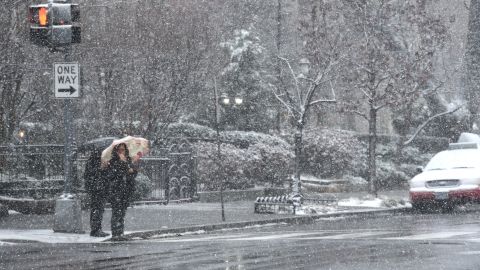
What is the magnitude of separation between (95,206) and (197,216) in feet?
17.3

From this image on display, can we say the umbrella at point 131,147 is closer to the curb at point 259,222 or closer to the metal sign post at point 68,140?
the metal sign post at point 68,140

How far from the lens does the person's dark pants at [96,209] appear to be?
14484mm

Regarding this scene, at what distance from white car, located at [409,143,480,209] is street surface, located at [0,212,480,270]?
5809 mm

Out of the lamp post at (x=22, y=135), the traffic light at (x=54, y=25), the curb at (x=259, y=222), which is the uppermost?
the traffic light at (x=54, y=25)

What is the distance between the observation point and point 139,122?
1025 inches

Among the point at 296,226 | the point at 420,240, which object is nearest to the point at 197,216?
the point at 296,226

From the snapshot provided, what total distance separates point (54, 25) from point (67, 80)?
990 millimetres

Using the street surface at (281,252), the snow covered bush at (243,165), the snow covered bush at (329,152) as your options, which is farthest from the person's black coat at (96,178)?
the snow covered bush at (329,152)

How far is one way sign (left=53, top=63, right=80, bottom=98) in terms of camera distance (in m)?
15.1

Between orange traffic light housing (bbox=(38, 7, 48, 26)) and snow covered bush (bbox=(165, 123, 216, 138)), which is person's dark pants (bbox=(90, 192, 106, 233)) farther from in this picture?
snow covered bush (bbox=(165, 123, 216, 138))

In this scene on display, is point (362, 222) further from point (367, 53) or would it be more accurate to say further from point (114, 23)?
point (114, 23)

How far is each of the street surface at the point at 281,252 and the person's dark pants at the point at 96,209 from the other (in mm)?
970

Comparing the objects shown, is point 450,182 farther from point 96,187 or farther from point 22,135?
point 22,135

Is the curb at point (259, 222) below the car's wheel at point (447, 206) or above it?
below
